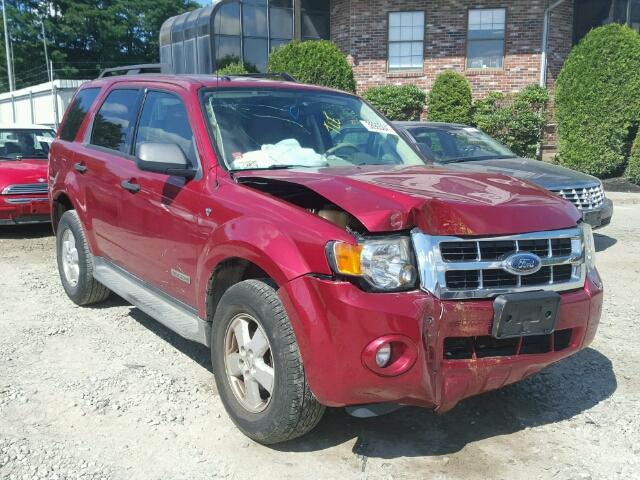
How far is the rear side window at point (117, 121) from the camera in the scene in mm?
4766

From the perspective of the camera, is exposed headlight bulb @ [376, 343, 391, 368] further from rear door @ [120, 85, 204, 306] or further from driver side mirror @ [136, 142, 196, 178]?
driver side mirror @ [136, 142, 196, 178]

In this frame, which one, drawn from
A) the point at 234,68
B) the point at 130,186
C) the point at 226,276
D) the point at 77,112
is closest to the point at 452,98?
the point at 234,68

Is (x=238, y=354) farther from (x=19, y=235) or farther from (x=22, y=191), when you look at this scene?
(x=19, y=235)

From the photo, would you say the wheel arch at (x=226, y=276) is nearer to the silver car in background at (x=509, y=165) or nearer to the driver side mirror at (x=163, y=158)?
the driver side mirror at (x=163, y=158)

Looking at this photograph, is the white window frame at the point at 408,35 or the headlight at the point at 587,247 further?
the white window frame at the point at 408,35

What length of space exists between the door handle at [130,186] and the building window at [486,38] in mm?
15939

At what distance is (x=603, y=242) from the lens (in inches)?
347

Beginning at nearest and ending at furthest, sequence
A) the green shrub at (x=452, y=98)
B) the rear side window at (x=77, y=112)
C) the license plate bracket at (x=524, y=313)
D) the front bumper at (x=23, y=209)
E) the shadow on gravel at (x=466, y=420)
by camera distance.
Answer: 1. the license plate bracket at (x=524, y=313)
2. the shadow on gravel at (x=466, y=420)
3. the rear side window at (x=77, y=112)
4. the front bumper at (x=23, y=209)
5. the green shrub at (x=452, y=98)

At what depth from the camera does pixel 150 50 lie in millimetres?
56188

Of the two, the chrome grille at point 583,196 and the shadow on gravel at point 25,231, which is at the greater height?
the chrome grille at point 583,196

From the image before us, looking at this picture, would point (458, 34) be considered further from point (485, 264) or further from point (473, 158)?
point (485, 264)

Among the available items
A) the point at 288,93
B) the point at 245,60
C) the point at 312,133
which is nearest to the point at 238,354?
the point at 312,133

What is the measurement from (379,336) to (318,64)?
15.3m

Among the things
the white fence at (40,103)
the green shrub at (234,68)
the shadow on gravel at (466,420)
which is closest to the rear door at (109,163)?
the shadow on gravel at (466,420)
